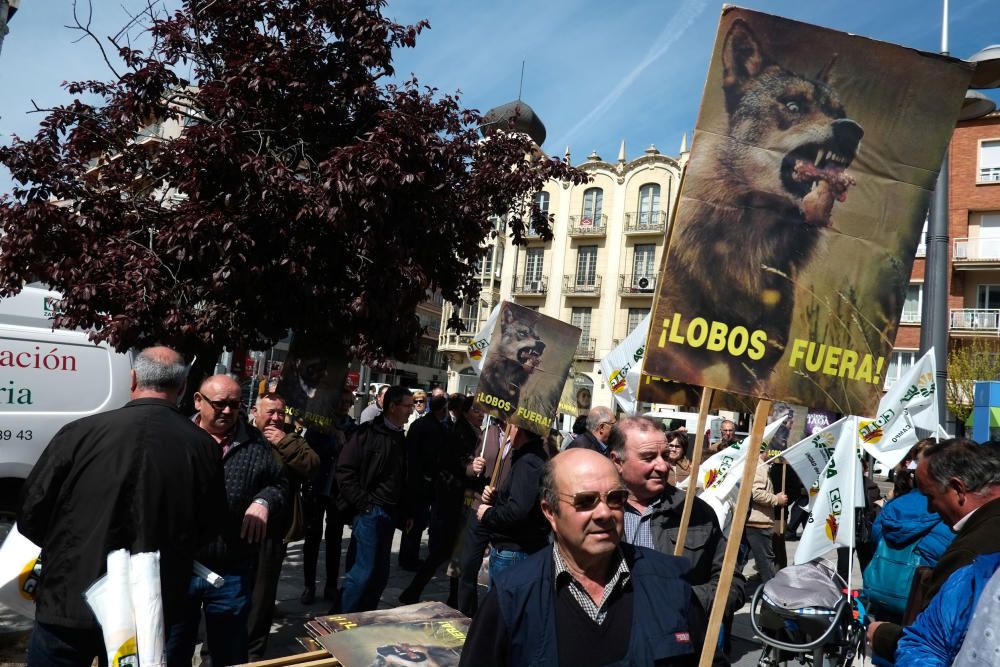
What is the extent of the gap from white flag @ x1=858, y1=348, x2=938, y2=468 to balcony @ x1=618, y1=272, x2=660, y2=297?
3233 cm

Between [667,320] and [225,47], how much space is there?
4.89 m

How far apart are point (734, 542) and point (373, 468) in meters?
3.48

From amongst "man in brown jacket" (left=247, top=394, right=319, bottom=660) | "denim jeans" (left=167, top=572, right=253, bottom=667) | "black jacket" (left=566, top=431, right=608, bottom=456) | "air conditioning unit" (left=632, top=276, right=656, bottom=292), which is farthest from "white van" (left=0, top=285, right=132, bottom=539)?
"air conditioning unit" (left=632, top=276, right=656, bottom=292)

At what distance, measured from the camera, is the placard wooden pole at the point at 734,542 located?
7.25ft

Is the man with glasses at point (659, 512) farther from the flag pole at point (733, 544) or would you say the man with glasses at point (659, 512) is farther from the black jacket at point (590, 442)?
the black jacket at point (590, 442)

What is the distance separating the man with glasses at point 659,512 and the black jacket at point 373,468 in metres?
2.45

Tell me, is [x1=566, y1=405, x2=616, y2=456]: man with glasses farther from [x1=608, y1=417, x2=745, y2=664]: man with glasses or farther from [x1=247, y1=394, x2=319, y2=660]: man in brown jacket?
[x1=608, y1=417, x2=745, y2=664]: man with glasses

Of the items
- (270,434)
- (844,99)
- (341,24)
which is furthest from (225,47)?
(844,99)

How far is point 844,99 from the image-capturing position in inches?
109

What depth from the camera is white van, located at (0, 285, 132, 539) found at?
20.5 feet

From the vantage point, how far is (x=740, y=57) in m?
2.63

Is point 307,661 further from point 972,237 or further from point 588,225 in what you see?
point 588,225

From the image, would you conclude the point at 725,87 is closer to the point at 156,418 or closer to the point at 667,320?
the point at 667,320

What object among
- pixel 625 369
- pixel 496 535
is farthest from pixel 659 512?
pixel 625 369
